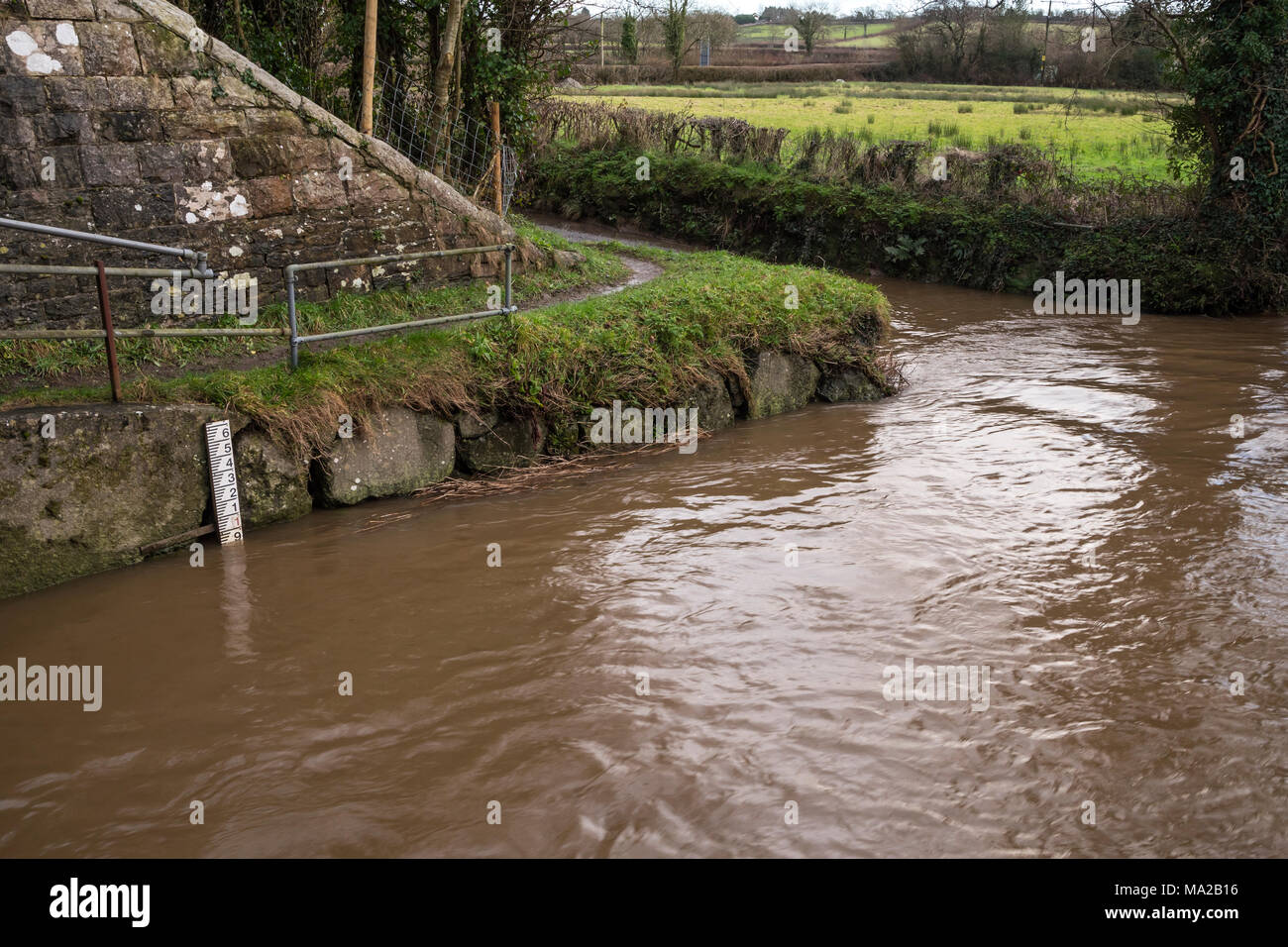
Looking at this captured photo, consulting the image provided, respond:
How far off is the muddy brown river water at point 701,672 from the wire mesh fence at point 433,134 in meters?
4.68

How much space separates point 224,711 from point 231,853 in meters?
1.11

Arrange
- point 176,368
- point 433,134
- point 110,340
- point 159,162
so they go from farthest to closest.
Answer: point 433,134
point 159,162
point 176,368
point 110,340

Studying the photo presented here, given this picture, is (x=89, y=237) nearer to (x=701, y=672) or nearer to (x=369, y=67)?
(x=369, y=67)

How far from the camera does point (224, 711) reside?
526cm

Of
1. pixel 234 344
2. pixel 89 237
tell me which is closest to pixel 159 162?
pixel 234 344

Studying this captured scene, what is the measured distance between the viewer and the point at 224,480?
23.1 ft

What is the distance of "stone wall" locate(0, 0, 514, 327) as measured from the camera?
736 centimetres

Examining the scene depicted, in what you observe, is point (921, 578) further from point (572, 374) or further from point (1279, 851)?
point (572, 374)

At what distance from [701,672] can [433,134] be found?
7717 millimetres

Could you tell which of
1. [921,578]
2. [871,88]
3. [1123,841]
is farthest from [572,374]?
[871,88]

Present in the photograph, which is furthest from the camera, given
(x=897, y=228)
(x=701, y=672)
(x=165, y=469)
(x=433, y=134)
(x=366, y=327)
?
(x=897, y=228)

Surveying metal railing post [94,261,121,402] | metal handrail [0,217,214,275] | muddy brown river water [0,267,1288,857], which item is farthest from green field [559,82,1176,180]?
metal railing post [94,261,121,402]

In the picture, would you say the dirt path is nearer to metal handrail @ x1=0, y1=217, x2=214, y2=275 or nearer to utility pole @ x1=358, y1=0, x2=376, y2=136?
metal handrail @ x1=0, y1=217, x2=214, y2=275

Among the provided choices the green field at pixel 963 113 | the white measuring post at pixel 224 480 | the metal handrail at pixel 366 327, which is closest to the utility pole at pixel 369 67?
the metal handrail at pixel 366 327
